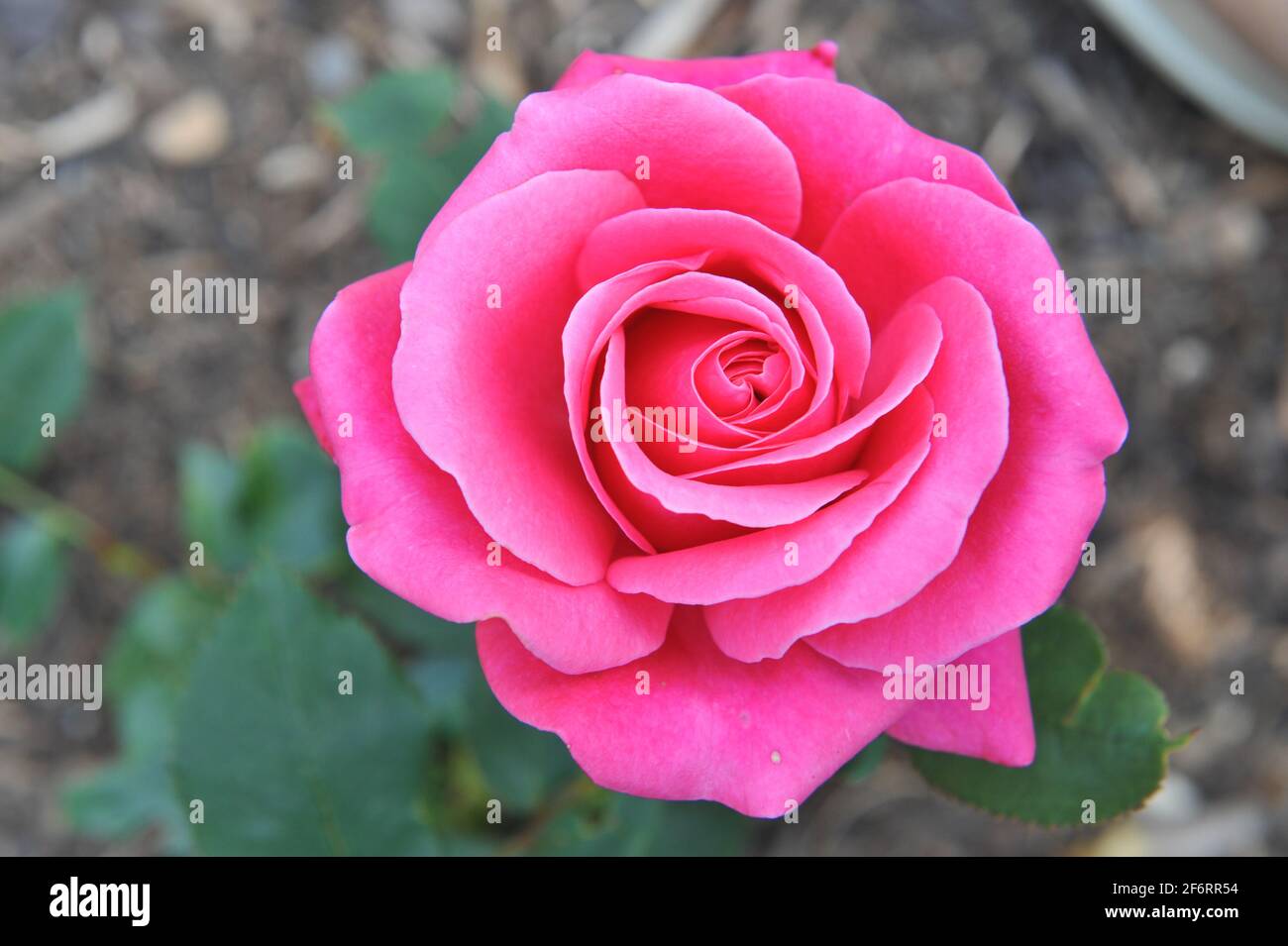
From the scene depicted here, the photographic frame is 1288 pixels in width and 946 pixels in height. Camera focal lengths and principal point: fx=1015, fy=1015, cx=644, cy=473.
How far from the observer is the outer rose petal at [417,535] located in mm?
794

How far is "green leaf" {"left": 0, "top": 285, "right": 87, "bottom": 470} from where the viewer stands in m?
1.66

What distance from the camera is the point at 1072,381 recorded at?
83 cm

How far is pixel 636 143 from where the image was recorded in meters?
0.86

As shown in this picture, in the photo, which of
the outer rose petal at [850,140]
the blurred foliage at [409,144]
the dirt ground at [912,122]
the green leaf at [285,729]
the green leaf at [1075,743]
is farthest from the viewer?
the dirt ground at [912,122]

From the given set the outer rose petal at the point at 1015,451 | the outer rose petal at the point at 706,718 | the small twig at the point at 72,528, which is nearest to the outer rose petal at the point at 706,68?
the outer rose petal at the point at 1015,451

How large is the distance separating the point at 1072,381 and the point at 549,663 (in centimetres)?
48

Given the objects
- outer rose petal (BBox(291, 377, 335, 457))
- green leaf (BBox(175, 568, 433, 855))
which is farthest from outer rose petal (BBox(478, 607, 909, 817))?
green leaf (BBox(175, 568, 433, 855))

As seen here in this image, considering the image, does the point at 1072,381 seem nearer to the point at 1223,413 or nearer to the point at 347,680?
the point at 347,680

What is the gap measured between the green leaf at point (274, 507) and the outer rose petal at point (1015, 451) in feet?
3.53

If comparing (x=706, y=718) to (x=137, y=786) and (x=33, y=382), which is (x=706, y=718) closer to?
(x=137, y=786)

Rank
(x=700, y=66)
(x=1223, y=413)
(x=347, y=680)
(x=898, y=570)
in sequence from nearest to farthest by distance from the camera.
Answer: (x=898, y=570)
(x=700, y=66)
(x=347, y=680)
(x=1223, y=413)

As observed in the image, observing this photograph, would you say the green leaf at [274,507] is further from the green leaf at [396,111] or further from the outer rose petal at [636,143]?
the outer rose petal at [636,143]

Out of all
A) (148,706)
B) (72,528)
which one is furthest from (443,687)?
(72,528)

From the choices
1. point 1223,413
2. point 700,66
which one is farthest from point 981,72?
point 700,66
